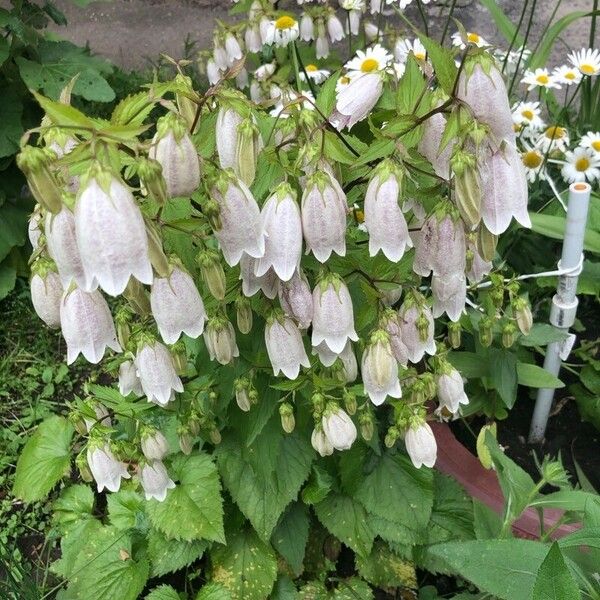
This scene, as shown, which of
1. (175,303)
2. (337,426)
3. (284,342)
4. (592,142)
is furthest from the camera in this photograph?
(592,142)

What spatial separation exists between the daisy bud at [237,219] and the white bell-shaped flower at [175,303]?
85 millimetres

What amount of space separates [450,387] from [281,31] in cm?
130

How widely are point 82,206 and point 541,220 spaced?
1550 mm

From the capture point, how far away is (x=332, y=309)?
1.23 meters

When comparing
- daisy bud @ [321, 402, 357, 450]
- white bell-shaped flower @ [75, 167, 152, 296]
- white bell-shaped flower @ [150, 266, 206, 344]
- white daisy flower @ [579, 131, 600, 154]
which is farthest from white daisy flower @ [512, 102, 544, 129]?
white bell-shaped flower @ [75, 167, 152, 296]

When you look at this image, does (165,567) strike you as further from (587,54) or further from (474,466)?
(587,54)

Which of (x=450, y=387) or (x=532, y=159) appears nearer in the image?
(x=450, y=387)

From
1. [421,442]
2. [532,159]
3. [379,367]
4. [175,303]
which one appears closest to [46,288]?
[175,303]

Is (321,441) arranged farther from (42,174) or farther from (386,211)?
(42,174)

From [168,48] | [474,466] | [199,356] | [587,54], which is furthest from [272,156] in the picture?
[168,48]

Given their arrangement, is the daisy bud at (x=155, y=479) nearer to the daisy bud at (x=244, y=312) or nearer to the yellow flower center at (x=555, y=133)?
the daisy bud at (x=244, y=312)

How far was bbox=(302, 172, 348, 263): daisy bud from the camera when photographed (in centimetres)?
110

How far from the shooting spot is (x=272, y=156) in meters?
1.21

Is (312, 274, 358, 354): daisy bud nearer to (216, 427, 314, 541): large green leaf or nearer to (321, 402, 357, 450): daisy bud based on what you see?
(321, 402, 357, 450): daisy bud
